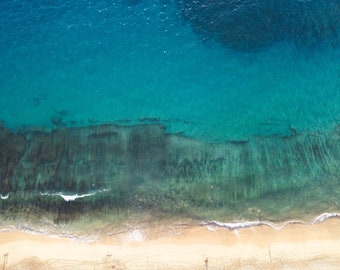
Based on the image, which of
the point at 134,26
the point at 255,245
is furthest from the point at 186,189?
the point at 134,26

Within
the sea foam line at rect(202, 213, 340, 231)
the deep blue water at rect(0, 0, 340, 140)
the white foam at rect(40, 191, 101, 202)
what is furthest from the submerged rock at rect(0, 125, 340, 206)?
the sea foam line at rect(202, 213, 340, 231)

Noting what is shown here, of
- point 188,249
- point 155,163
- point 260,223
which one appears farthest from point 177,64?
point 188,249

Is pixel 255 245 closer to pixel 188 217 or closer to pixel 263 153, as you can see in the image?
pixel 188 217

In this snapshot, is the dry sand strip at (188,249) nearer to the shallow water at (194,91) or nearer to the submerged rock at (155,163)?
the shallow water at (194,91)

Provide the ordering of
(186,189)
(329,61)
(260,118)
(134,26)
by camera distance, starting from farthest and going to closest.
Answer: (134,26)
(329,61)
(260,118)
(186,189)

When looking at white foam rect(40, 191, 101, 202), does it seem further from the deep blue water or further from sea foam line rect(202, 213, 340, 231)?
Answer: sea foam line rect(202, 213, 340, 231)

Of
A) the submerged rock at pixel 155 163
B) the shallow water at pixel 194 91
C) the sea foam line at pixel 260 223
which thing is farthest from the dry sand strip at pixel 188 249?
the submerged rock at pixel 155 163
